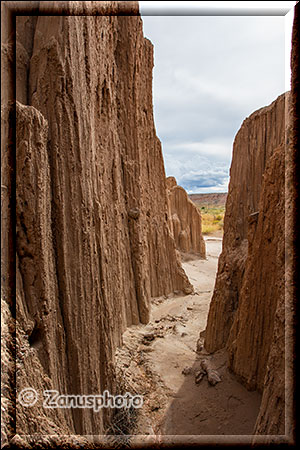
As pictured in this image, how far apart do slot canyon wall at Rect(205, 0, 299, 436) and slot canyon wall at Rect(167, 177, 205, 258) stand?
8900 millimetres

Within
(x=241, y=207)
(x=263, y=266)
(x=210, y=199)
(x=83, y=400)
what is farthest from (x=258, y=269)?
(x=210, y=199)

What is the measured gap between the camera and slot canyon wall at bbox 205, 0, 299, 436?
2.25 metres

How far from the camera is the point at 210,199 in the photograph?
268ft

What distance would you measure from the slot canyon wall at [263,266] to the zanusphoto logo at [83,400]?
188 cm

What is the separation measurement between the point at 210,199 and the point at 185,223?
68.4 m

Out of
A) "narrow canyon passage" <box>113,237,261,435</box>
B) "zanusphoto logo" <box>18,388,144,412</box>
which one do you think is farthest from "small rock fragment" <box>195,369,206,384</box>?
"zanusphoto logo" <box>18,388,144,412</box>

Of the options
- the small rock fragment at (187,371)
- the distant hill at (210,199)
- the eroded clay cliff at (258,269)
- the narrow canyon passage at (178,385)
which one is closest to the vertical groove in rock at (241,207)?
the eroded clay cliff at (258,269)

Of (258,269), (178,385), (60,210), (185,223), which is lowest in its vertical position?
(178,385)

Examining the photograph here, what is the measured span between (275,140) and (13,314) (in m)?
5.17

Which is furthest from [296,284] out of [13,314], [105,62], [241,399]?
[105,62]

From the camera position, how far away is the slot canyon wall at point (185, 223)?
1542cm

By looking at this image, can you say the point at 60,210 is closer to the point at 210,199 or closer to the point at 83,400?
the point at 83,400

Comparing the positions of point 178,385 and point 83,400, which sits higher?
point 83,400

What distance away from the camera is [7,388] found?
204 cm
